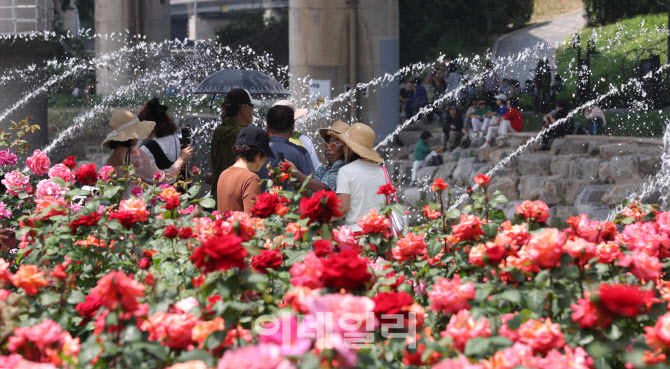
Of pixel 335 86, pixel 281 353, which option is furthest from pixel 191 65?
pixel 281 353

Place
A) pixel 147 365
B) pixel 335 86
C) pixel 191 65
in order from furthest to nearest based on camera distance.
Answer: pixel 191 65 < pixel 335 86 < pixel 147 365

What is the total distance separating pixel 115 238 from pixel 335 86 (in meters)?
12.5

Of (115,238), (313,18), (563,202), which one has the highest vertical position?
(313,18)

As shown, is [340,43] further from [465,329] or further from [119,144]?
[465,329]

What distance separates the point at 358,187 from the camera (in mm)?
4867

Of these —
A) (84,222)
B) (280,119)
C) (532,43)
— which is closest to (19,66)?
(280,119)

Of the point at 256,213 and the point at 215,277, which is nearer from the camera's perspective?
the point at 215,277

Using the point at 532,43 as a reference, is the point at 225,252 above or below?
below

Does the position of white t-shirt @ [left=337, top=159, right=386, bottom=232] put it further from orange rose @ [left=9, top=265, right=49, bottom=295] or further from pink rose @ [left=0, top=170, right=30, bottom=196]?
orange rose @ [left=9, top=265, right=49, bottom=295]

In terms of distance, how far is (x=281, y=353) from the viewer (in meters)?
1.89

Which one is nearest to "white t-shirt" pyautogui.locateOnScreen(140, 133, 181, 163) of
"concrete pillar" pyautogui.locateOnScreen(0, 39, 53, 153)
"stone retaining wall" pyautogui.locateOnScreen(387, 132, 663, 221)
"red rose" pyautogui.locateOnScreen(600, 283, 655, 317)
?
"red rose" pyautogui.locateOnScreen(600, 283, 655, 317)

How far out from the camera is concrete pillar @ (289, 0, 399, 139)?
51.9ft

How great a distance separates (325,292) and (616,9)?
2674cm

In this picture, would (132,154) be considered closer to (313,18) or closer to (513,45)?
(313,18)
